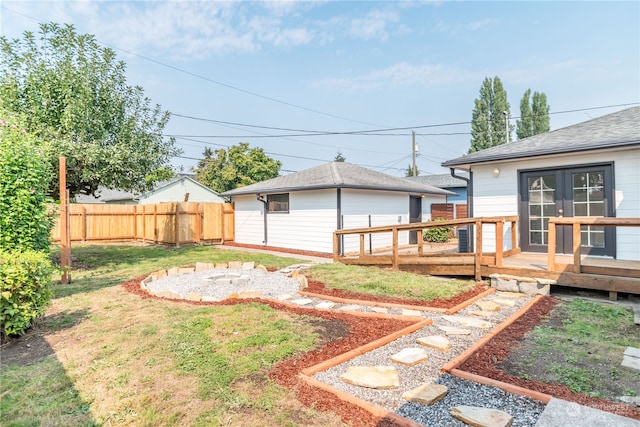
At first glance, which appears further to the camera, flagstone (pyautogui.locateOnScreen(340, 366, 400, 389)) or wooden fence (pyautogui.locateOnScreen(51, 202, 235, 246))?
wooden fence (pyautogui.locateOnScreen(51, 202, 235, 246))

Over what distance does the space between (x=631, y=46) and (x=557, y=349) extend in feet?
36.8

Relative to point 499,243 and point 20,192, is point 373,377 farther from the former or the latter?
point 20,192

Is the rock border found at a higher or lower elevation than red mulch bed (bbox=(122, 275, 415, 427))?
higher

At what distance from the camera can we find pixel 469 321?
164 inches

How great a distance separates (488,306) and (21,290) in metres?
5.68

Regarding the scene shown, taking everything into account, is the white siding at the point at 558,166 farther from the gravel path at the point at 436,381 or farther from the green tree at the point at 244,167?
the green tree at the point at 244,167

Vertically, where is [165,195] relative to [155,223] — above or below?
above

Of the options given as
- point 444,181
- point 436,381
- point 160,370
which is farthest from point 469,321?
point 444,181

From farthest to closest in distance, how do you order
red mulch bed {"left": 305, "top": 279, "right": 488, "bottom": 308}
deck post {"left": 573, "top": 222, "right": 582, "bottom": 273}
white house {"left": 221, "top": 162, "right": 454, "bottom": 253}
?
white house {"left": 221, "top": 162, "right": 454, "bottom": 253}
deck post {"left": 573, "top": 222, "right": 582, "bottom": 273}
red mulch bed {"left": 305, "top": 279, "right": 488, "bottom": 308}

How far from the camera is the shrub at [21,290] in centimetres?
354

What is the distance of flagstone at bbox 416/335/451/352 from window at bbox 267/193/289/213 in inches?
396

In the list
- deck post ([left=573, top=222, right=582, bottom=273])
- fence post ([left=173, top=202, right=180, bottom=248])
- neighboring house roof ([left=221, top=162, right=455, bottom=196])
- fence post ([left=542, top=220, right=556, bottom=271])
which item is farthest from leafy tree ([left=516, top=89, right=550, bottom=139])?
deck post ([left=573, top=222, right=582, bottom=273])

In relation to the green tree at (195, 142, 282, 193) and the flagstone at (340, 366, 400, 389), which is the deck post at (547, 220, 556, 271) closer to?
the flagstone at (340, 366, 400, 389)

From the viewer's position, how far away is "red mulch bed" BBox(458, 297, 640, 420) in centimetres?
225
